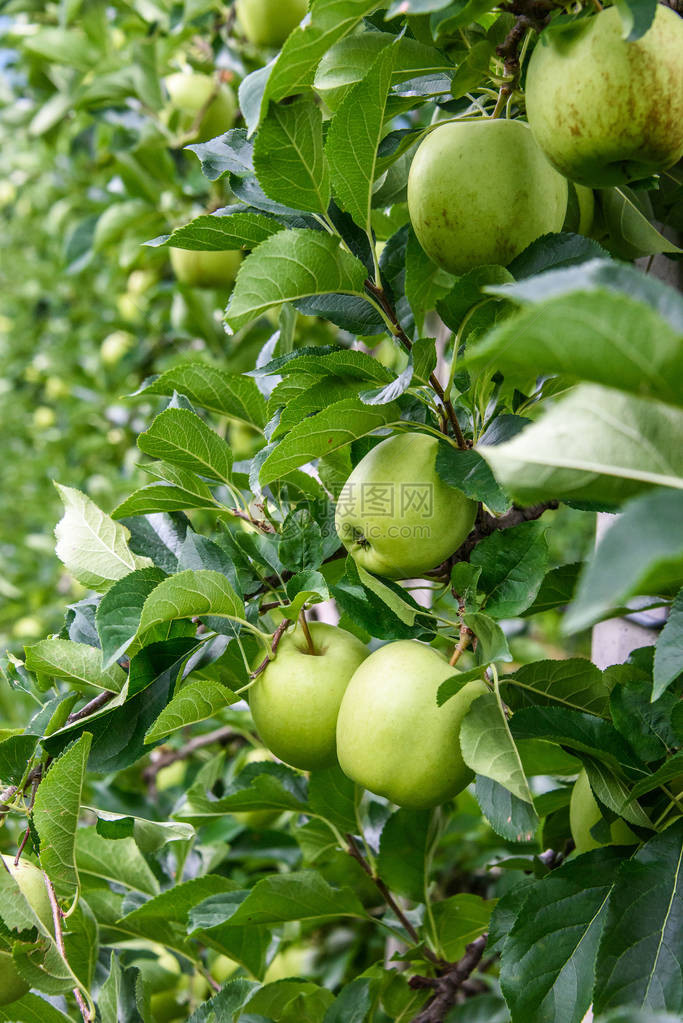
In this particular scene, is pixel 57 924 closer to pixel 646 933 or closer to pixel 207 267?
pixel 646 933

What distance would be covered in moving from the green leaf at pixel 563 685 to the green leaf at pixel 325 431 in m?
0.22

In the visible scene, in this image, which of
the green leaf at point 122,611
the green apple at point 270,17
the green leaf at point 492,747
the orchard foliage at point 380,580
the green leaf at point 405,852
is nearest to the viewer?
the orchard foliage at point 380,580

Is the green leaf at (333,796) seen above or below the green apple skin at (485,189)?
below

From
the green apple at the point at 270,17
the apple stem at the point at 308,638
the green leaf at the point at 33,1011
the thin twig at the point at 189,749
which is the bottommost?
the thin twig at the point at 189,749

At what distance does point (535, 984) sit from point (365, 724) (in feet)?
0.68

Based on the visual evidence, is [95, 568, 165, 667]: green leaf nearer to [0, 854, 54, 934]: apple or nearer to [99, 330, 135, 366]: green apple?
[0, 854, 54, 934]: apple

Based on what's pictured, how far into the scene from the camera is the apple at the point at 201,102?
1.72 m

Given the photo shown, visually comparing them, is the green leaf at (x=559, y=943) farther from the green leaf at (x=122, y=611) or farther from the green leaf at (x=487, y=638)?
the green leaf at (x=122, y=611)

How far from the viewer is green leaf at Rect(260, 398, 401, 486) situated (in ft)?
1.98

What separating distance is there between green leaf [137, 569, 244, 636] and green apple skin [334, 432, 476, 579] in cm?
11

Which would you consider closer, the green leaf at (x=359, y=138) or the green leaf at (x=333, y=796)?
the green leaf at (x=359, y=138)

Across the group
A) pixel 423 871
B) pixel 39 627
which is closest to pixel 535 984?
pixel 423 871

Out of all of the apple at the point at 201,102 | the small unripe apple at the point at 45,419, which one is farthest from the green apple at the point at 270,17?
the small unripe apple at the point at 45,419

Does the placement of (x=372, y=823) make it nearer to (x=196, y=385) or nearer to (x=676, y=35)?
(x=196, y=385)
